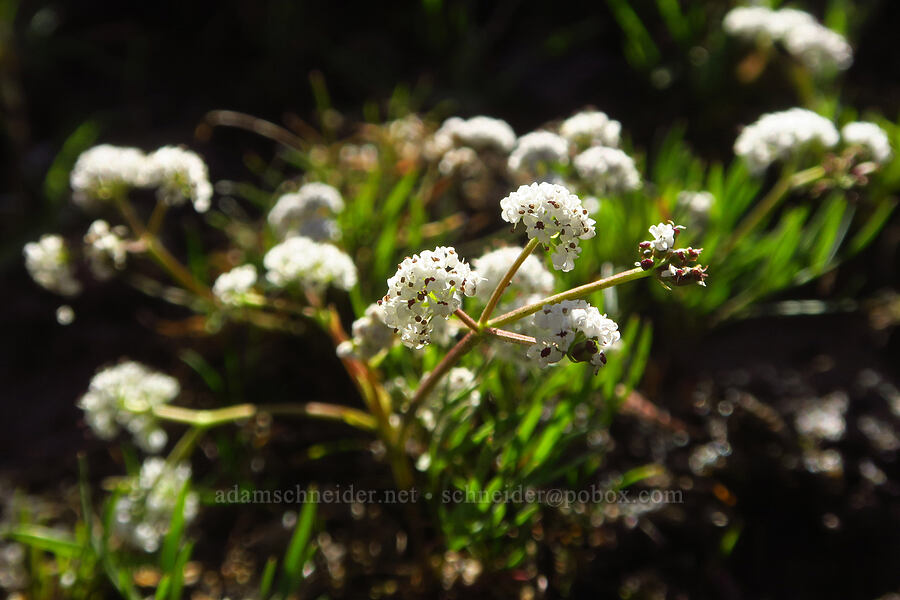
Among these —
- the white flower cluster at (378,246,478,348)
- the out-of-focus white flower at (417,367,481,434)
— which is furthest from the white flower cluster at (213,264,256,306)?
the white flower cluster at (378,246,478,348)

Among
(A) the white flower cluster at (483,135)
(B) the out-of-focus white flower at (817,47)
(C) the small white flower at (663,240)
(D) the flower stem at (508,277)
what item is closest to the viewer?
(C) the small white flower at (663,240)

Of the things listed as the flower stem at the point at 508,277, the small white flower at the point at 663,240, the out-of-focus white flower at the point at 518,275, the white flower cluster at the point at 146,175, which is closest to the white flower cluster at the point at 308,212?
the white flower cluster at the point at 146,175

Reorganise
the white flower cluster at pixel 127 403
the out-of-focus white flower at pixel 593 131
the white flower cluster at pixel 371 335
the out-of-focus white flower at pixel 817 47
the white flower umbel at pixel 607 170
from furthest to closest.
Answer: the out-of-focus white flower at pixel 817 47 → the out-of-focus white flower at pixel 593 131 → the white flower umbel at pixel 607 170 → the white flower cluster at pixel 127 403 → the white flower cluster at pixel 371 335

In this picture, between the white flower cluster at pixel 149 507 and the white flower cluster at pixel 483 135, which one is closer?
the white flower cluster at pixel 149 507

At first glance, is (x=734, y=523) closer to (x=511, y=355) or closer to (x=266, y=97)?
(x=511, y=355)

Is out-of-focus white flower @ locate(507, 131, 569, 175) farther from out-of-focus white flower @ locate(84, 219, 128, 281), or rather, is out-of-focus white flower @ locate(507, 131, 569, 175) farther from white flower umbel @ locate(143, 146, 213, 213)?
out-of-focus white flower @ locate(84, 219, 128, 281)

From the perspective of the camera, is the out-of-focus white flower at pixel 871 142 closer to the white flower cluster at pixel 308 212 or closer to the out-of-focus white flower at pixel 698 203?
the out-of-focus white flower at pixel 698 203

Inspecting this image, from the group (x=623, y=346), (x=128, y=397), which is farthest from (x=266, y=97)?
(x=623, y=346)
